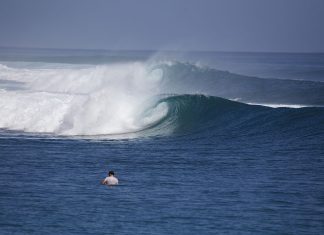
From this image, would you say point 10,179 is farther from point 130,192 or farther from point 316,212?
point 316,212

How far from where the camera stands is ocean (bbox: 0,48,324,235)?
13.7 m

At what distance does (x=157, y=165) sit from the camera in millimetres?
18344

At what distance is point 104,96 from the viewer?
1097 inches

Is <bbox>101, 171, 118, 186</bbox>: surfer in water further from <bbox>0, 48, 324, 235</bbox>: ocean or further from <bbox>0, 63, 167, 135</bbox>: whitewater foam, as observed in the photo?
<bbox>0, 63, 167, 135</bbox>: whitewater foam

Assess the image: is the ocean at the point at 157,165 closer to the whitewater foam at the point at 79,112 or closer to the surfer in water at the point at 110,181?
the whitewater foam at the point at 79,112

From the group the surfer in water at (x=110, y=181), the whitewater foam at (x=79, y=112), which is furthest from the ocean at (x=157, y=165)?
the surfer in water at (x=110, y=181)

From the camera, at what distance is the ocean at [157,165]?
13672 millimetres

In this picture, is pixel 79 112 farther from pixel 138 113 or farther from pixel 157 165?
pixel 157 165

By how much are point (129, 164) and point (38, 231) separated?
18.5 feet

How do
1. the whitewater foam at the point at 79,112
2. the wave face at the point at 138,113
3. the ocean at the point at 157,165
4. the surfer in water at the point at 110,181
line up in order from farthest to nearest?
1. the whitewater foam at the point at 79,112
2. the wave face at the point at 138,113
3. the surfer in water at the point at 110,181
4. the ocean at the point at 157,165

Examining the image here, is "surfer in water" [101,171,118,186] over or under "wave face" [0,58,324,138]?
under

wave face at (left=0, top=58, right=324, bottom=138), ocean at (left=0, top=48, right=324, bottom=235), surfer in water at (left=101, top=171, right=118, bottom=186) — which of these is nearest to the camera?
ocean at (left=0, top=48, right=324, bottom=235)

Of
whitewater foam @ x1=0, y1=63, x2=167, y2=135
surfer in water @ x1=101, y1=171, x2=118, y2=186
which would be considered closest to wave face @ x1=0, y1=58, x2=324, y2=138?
whitewater foam @ x1=0, y1=63, x2=167, y2=135

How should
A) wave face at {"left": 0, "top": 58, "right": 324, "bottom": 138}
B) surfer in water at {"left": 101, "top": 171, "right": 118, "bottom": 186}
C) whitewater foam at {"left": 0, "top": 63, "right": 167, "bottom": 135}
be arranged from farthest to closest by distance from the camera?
1. whitewater foam at {"left": 0, "top": 63, "right": 167, "bottom": 135}
2. wave face at {"left": 0, "top": 58, "right": 324, "bottom": 138}
3. surfer in water at {"left": 101, "top": 171, "right": 118, "bottom": 186}
